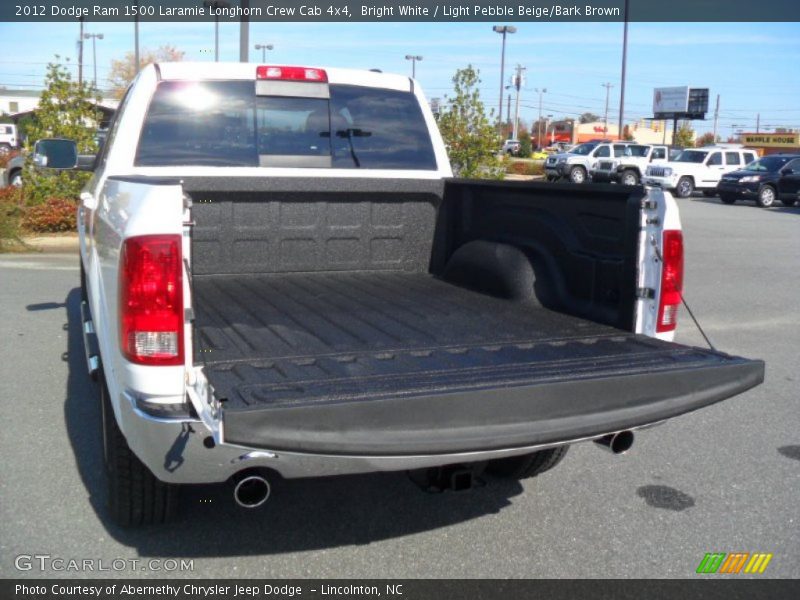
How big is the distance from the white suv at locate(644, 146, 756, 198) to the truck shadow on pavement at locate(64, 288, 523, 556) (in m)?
30.2

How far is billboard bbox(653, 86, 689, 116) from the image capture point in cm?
5838

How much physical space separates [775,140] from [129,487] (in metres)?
69.4

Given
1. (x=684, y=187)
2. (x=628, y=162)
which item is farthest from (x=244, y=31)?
(x=628, y=162)

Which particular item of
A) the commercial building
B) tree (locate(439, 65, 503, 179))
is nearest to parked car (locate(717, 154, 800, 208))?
tree (locate(439, 65, 503, 179))

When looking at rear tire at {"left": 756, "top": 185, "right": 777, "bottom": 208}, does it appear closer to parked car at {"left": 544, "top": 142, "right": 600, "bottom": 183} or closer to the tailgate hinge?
parked car at {"left": 544, "top": 142, "right": 600, "bottom": 183}

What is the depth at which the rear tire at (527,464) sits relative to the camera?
4297 millimetres

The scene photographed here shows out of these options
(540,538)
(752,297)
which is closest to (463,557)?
(540,538)

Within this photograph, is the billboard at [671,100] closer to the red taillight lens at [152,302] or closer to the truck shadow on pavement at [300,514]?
the truck shadow on pavement at [300,514]

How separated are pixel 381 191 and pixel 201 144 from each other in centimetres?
109

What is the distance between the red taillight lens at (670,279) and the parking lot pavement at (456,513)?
1.01m

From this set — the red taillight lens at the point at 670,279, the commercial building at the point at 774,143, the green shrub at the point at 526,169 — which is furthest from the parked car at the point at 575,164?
the red taillight lens at the point at 670,279

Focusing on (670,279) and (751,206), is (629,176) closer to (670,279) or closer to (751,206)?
(751,206)

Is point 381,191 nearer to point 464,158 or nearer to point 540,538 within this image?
point 540,538
